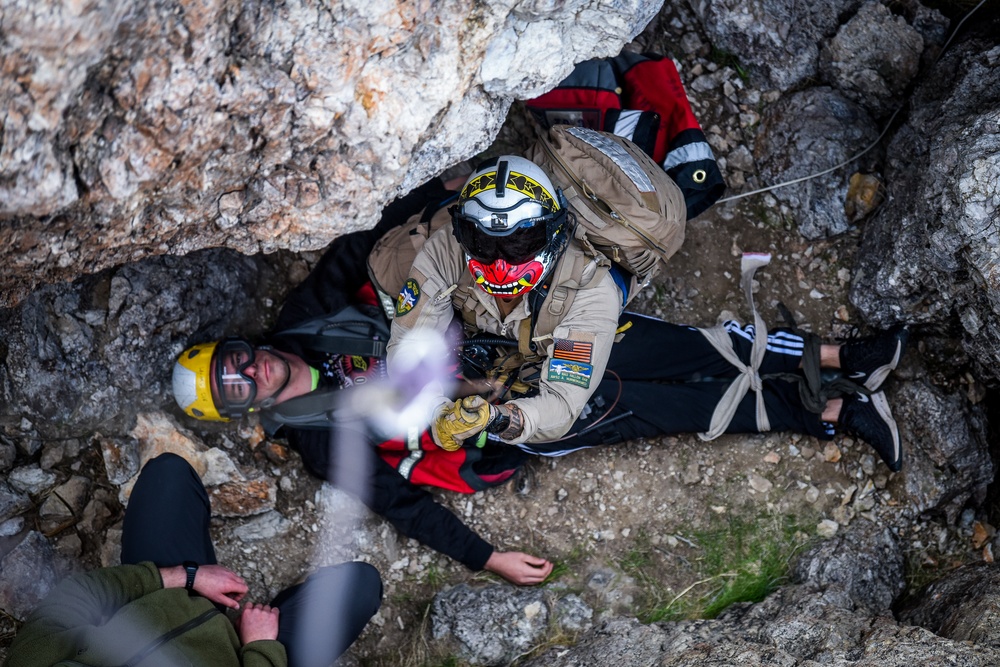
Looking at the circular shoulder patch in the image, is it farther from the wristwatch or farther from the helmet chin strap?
the wristwatch

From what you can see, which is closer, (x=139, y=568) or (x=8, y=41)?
(x=8, y=41)

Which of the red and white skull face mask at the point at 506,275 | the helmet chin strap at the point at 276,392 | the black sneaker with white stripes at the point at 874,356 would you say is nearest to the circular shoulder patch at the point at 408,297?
the red and white skull face mask at the point at 506,275

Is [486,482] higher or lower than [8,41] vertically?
lower

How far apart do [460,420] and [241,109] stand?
2.38 m

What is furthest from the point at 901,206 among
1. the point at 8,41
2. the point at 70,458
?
the point at 70,458

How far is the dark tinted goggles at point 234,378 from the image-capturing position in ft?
18.4

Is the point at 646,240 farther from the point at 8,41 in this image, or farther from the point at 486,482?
the point at 8,41

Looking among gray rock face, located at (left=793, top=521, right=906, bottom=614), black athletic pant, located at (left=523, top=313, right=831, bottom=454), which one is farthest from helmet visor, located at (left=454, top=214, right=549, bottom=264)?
gray rock face, located at (left=793, top=521, right=906, bottom=614)

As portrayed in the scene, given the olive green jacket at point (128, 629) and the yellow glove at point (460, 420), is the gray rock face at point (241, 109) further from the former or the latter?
the olive green jacket at point (128, 629)

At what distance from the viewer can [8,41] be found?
2.72 meters

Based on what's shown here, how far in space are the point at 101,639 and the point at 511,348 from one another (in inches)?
126

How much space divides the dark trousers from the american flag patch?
2024 mm

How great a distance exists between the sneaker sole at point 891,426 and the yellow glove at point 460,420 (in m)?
3.06

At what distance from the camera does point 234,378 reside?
5.64 metres
